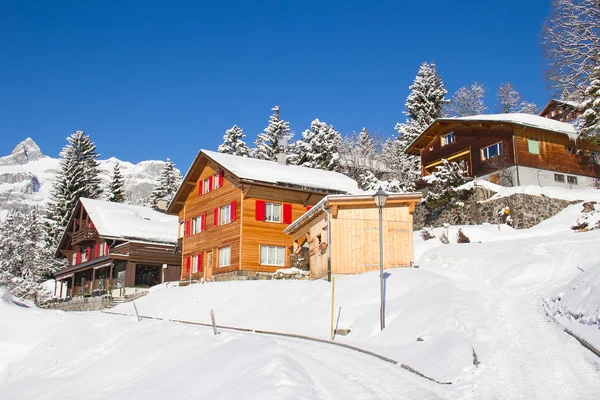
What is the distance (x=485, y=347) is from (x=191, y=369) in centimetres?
697

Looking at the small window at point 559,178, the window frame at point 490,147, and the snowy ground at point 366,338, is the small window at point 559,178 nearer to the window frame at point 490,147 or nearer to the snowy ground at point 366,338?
the window frame at point 490,147

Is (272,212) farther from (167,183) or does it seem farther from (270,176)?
(167,183)

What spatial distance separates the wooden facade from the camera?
36.8 m

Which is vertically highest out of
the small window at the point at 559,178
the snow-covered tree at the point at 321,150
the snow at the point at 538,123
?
the snow-covered tree at the point at 321,150

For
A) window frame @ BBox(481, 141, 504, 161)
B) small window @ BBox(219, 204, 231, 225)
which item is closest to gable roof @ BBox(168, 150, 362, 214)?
small window @ BBox(219, 204, 231, 225)

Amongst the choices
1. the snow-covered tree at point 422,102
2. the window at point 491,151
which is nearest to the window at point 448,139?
the window at point 491,151

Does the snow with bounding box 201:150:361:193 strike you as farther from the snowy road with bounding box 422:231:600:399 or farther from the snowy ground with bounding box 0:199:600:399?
the snowy road with bounding box 422:231:600:399

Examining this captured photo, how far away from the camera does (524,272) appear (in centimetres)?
1955

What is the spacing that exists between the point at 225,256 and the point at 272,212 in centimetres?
408

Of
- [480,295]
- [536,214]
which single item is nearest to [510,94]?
[536,214]

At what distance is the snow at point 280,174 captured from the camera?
113 ft

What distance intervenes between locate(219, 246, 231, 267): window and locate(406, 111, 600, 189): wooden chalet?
60.7 ft

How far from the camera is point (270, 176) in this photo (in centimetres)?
3500

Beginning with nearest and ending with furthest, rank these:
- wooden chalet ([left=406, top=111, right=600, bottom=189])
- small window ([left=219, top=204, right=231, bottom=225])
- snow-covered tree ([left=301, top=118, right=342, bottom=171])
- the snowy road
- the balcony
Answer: the snowy road < small window ([left=219, top=204, right=231, bottom=225]) < wooden chalet ([left=406, top=111, right=600, bottom=189]) < the balcony < snow-covered tree ([left=301, top=118, right=342, bottom=171])
